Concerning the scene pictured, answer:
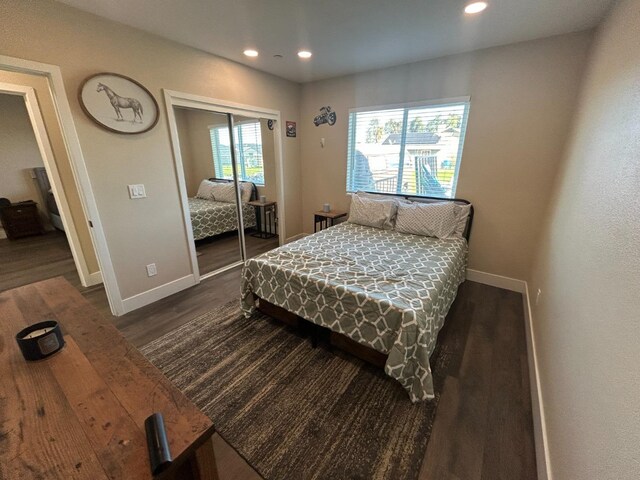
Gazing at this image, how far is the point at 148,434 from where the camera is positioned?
0.62 m

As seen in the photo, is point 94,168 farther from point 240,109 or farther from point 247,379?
point 247,379

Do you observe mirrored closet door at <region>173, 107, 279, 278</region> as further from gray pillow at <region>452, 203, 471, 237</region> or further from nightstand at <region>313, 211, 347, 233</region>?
gray pillow at <region>452, 203, 471, 237</region>

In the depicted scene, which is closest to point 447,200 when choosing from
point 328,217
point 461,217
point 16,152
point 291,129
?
point 461,217

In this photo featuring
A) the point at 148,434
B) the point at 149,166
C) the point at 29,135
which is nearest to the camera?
the point at 148,434

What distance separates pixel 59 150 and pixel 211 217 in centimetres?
163

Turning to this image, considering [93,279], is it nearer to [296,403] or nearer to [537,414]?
[296,403]

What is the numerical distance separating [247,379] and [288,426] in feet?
1.49

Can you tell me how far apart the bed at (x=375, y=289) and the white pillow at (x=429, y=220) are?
12cm

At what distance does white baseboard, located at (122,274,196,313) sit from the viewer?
8.22 feet

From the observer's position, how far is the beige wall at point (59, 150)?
248cm

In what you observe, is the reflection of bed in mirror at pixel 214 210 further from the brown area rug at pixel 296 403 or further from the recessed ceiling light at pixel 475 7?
the recessed ceiling light at pixel 475 7

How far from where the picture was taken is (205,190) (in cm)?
323

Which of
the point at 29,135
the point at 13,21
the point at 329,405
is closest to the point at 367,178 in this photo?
the point at 329,405

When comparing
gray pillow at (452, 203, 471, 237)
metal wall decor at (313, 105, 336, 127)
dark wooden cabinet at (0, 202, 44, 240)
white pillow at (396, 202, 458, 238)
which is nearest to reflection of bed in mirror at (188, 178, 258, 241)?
metal wall decor at (313, 105, 336, 127)
